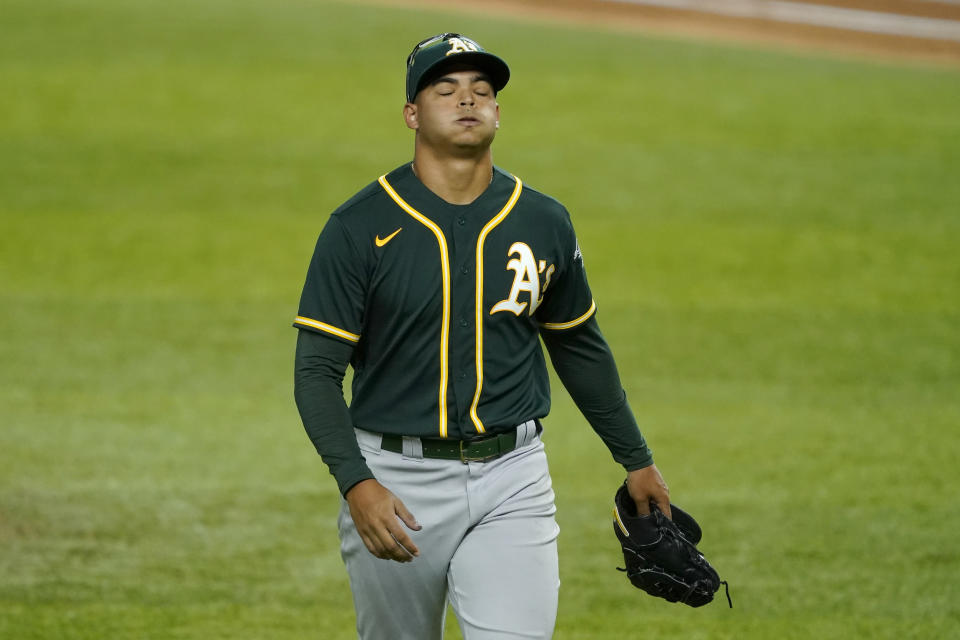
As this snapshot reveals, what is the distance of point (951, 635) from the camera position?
5.65m

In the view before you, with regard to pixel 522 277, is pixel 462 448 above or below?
below

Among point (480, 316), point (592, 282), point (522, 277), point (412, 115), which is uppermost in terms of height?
point (412, 115)

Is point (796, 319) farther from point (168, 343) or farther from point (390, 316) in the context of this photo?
point (390, 316)

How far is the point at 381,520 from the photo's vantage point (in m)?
3.36

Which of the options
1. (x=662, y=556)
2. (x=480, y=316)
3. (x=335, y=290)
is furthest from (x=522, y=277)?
(x=662, y=556)

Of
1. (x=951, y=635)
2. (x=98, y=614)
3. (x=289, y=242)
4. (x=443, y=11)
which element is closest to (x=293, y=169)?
(x=289, y=242)

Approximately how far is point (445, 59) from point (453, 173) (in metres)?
0.32

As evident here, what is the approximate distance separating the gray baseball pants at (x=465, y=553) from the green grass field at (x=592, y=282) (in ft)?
6.70

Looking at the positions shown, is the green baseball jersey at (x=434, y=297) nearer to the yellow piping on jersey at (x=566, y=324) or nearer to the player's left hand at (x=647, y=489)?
the yellow piping on jersey at (x=566, y=324)

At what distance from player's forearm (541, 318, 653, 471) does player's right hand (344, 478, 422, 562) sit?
0.76 m

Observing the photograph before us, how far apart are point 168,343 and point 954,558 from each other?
19.7 ft

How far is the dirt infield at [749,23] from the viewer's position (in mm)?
20297

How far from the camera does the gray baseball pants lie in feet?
11.7

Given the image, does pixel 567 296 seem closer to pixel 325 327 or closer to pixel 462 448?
pixel 462 448
